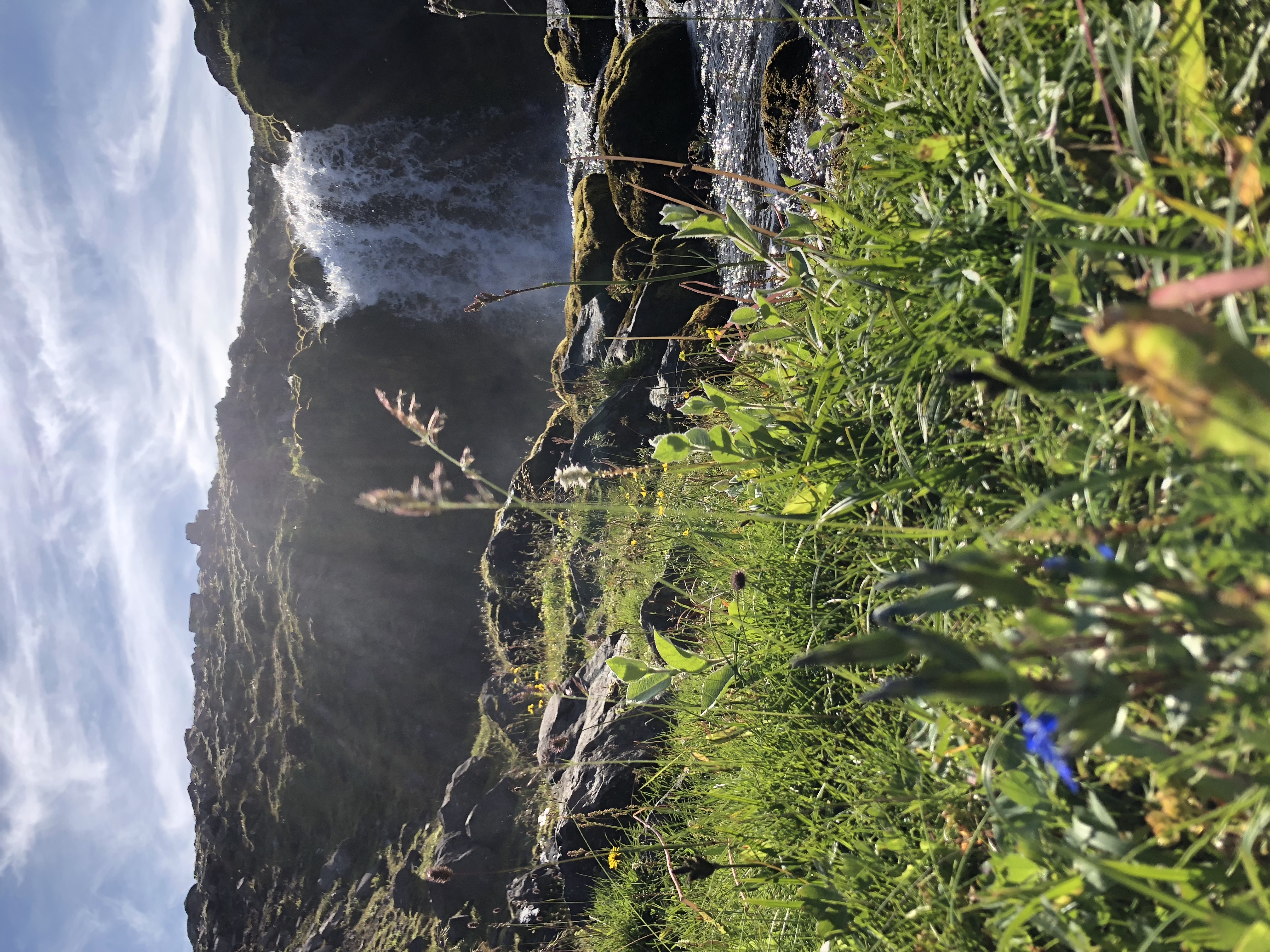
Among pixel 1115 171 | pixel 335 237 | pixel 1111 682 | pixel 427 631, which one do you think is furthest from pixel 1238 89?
pixel 427 631

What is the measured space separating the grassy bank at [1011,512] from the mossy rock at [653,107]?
4567mm

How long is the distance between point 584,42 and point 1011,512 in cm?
941

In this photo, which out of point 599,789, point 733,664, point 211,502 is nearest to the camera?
point 733,664

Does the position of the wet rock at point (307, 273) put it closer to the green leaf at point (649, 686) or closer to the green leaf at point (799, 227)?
the green leaf at point (799, 227)

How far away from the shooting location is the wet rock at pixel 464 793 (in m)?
10.3

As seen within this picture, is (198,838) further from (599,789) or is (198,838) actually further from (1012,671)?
(1012,671)

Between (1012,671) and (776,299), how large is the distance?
76.4 inches

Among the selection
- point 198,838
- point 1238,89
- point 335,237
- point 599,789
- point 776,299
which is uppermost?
point 335,237

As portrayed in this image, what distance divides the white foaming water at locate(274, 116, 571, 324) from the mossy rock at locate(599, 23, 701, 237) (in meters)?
7.26

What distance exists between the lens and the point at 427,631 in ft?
56.6

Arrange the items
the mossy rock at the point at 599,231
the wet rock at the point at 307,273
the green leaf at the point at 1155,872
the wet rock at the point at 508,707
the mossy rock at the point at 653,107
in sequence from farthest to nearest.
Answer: the wet rock at the point at 307,273 < the wet rock at the point at 508,707 < the mossy rock at the point at 599,231 < the mossy rock at the point at 653,107 < the green leaf at the point at 1155,872

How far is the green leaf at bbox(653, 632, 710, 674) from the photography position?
180cm

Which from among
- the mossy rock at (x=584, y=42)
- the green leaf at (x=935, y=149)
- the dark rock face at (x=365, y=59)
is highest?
the dark rock face at (x=365, y=59)

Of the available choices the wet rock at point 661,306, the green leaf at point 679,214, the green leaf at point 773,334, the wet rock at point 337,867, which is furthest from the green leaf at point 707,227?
the wet rock at point 337,867
